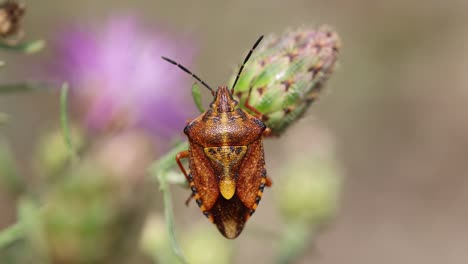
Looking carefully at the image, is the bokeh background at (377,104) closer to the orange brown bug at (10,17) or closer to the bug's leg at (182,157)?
the bug's leg at (182,157)

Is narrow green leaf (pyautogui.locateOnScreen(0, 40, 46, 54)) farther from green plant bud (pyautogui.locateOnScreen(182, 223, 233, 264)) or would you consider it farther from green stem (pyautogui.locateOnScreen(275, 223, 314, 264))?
green stem (pyautogui.locateOnScreen(275, 223, 314, 264))

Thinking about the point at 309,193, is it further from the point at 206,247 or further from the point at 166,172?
the point at 166,172

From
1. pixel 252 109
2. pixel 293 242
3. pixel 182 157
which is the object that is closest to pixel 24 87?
pixel 182 157

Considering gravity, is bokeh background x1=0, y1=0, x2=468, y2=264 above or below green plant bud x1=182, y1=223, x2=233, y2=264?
below

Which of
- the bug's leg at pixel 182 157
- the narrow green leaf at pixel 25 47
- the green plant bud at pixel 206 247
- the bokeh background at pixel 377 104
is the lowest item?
the bokeh background at pixel 377 104

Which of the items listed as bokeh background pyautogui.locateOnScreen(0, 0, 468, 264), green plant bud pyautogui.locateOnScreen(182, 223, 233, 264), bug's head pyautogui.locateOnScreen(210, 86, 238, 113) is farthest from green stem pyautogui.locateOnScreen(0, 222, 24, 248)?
bokeh background pyautogui.locateOnScreen(0, 0, 468, 264)

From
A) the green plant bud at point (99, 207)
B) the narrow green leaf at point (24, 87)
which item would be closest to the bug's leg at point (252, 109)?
the narrow green leaf at point (24, 87)
